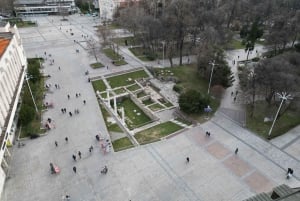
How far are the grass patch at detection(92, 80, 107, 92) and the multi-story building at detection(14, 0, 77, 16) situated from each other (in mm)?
68609

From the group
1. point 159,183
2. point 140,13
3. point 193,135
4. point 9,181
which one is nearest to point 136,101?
point 193,135

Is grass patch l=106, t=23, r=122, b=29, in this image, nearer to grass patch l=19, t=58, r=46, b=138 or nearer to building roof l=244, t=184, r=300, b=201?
grass patch l=19, t=58, r=46, b=138

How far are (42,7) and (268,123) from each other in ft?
342

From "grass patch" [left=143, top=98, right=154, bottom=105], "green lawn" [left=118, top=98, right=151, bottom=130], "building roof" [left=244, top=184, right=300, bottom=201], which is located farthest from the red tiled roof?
"building roof" [left=244, top=184, right=300, bottom=201]

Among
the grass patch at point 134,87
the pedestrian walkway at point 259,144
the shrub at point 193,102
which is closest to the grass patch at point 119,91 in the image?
the grass patch at point 134,87

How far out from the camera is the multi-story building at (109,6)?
90956 mm

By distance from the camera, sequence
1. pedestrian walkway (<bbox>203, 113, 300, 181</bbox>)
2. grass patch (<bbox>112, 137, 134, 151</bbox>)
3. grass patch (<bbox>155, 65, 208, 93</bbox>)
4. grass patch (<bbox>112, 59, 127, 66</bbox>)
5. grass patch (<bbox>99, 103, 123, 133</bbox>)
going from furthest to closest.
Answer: grass patch (<bbox>112, 59, 127, 66</bbox>)
grass patch (<bbox>155, 65, 208, 93</bbox>)
grass patch (<bbox>99, 103, 123, 133</bbox>)
grass patch (<bbox>112, 137, 134, 151</bbox>)
pedestrian walkway (<bbox>203, 113, 300, 181</bbox>)

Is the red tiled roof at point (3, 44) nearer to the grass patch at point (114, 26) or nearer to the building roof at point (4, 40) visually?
the building roof at point (4, 40)

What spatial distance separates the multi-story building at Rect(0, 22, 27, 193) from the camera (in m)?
28.0

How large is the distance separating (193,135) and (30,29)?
245ft

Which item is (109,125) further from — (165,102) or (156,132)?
(165,102)

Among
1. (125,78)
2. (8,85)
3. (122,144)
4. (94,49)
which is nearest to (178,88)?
(125,78)

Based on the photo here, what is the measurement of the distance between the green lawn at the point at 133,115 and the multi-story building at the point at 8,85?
15.2m

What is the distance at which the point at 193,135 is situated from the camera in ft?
104
